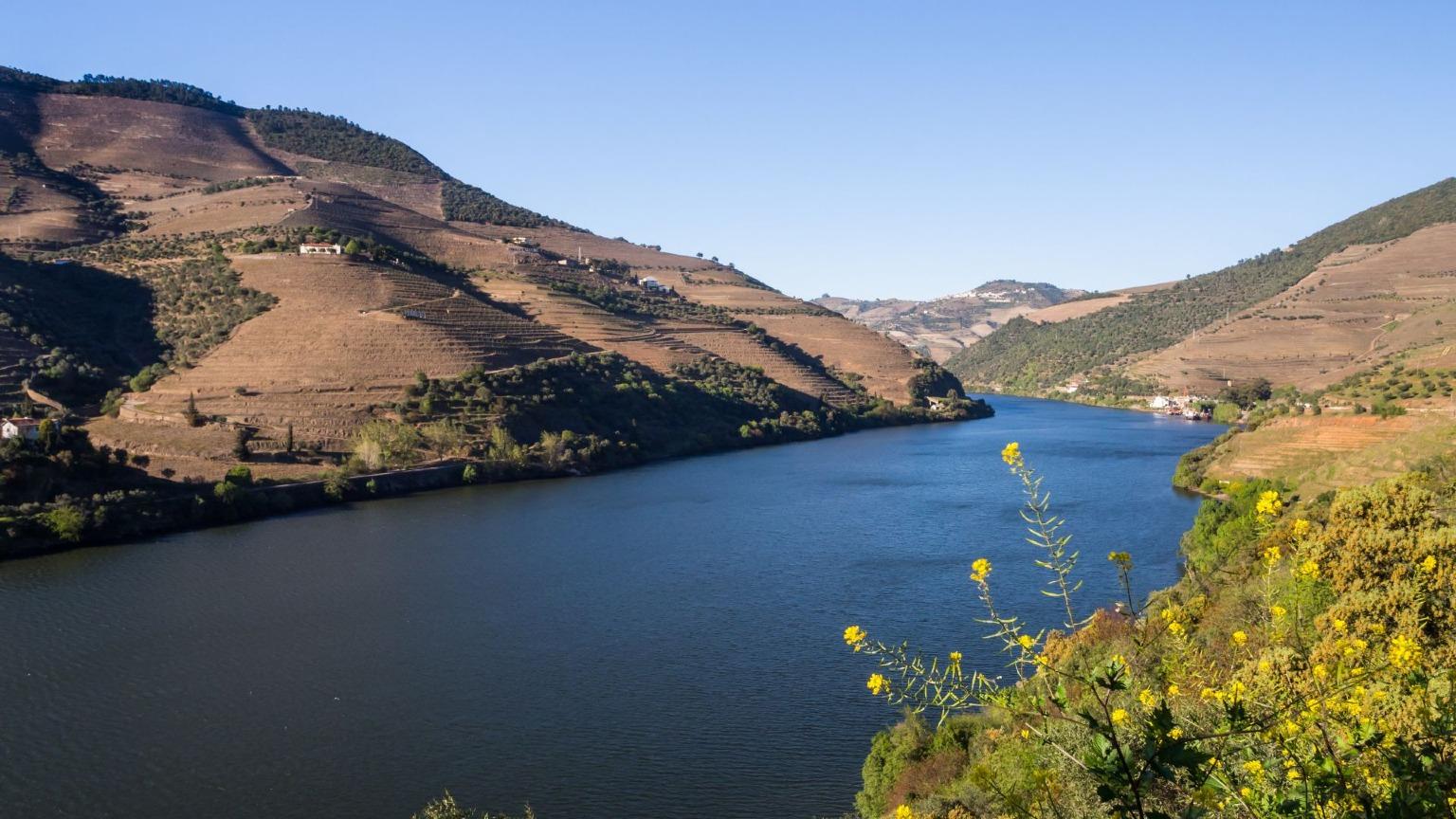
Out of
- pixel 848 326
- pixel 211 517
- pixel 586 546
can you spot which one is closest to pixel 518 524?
pixel 586 546

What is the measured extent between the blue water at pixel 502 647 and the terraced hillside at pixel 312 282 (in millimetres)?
14158

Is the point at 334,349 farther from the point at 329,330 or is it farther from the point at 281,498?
the point at 281,498

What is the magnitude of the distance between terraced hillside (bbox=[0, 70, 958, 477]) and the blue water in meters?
14.2

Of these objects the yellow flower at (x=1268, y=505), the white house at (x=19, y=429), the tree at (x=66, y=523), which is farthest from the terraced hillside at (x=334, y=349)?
the yellow flower at (x=1268, y=505)

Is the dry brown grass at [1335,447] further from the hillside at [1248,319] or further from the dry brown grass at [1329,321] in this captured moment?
the dry brown grass at [1329,321]

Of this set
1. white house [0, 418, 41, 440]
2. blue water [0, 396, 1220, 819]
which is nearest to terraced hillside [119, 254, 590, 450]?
white house [0, 418, 41, 440]

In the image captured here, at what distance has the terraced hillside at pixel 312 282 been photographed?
170 ft

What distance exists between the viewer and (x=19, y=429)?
128ft

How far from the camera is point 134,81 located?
121m

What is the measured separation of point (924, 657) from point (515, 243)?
281 feet

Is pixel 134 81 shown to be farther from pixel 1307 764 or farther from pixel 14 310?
pixel 1307 764

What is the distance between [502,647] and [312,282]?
48379mm

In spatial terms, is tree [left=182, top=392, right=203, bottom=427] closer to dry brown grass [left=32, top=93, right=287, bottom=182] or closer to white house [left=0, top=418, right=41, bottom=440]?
white house [left=0, top=418, right=41, bottom=440]

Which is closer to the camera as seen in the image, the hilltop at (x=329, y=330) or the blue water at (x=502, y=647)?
the blue water at (x=502, y=647)
